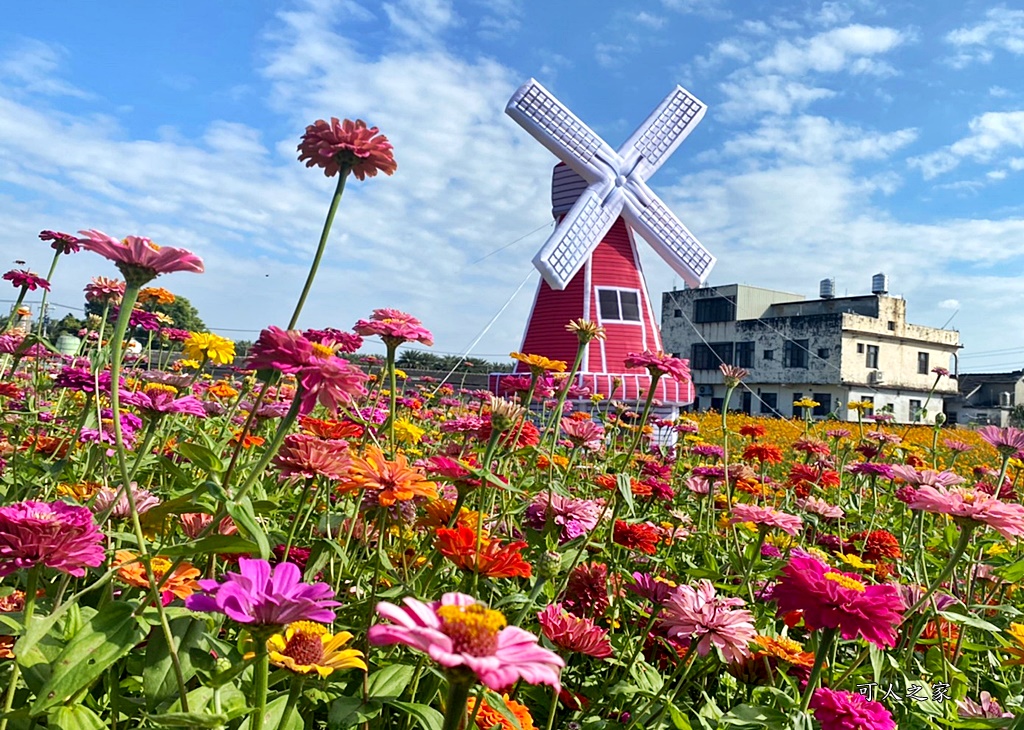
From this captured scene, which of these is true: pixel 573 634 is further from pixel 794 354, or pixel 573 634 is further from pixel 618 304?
pixel 794 354

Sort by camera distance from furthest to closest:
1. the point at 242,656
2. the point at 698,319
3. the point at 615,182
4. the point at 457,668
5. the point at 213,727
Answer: the point at 698,319 → the point at 615,182 → the point at 242,656 → the point at 213,727 → the point at 457,668

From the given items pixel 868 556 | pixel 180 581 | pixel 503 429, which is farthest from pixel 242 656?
pixel 868 556

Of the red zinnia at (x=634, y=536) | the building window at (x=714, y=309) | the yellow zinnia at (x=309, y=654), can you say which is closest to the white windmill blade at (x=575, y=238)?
the red zinnia at (x=634, y=536)

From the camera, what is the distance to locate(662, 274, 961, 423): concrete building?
1145 inches

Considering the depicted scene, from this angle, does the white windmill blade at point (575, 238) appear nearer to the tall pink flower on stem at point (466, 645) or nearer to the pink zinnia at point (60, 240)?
the pink zinnia at point (60, 240)

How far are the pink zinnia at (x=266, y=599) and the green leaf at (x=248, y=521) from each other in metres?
0.03

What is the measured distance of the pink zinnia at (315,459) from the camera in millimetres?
1384

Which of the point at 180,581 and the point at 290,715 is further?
the point at 180,581

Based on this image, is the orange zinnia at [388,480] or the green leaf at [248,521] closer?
the green leaf at [248,521]

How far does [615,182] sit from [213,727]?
10.6m

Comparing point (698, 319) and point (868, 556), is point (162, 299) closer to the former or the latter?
point (868, 556)

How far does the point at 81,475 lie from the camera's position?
8.47 feet

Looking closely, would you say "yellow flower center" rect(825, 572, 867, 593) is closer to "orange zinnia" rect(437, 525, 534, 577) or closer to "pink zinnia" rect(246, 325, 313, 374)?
"orange zinnia" rect(437, 525, 534, 577)

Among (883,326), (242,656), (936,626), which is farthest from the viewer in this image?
(883,326)
